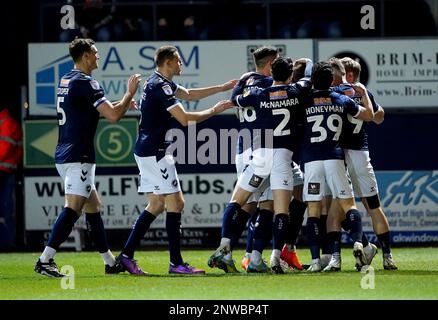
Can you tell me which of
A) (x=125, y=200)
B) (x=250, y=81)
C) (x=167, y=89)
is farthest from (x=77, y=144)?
(x=125, y=200)

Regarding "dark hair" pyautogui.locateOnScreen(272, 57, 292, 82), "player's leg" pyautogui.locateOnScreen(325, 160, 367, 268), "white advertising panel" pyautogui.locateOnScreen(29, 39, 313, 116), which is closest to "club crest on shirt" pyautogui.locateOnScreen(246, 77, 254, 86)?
"dark hair" pyautogui.locateOnScreen(272, 57, 292, 82)

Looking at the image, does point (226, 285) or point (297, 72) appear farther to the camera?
point (297, 72)

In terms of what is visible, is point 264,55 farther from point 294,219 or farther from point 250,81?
point 294,219

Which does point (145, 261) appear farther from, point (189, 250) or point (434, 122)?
point (434, 122)

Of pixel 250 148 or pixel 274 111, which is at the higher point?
pixel 274 111

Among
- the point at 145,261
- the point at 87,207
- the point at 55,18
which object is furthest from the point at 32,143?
the point at 87,207

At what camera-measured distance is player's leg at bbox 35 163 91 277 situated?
1228cm

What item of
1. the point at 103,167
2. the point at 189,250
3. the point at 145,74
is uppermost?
the point at 145,74

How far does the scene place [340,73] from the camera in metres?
13.0

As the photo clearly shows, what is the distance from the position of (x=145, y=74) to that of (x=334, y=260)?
5966 mm

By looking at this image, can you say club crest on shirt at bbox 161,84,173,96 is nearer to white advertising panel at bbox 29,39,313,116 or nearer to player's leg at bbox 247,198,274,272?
player's leg at bbox 247,198,274,272

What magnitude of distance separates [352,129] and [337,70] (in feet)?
2.15

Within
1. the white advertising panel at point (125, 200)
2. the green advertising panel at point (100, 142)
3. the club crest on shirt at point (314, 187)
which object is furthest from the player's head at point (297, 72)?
the green advertising panel at point (100, 142)

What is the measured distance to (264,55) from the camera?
1280 cm
